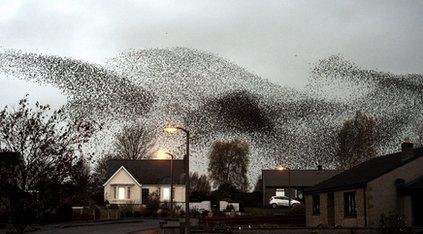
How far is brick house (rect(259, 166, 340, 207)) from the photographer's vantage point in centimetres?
9225

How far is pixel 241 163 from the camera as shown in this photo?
11488 cm

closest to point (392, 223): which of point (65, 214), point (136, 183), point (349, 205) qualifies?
point (349, 205)

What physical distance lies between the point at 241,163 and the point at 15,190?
9807 centimetres

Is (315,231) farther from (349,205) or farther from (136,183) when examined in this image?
(136,183)

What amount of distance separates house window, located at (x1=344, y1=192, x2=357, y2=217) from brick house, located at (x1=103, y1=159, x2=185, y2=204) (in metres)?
42.3

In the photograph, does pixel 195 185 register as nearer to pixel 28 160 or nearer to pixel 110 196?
pixel 110 196

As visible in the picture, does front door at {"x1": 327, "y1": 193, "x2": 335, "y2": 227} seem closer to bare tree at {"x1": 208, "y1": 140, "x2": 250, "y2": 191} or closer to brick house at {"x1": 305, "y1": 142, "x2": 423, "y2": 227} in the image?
brick house at {"x1": 305, "y1": 142, "x2": 423, "y2": 227}

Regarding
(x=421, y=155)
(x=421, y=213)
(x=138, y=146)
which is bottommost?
(x=421, y=213)

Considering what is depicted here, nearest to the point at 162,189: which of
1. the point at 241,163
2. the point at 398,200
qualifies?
the point at 241,163

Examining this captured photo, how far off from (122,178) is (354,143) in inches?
1269

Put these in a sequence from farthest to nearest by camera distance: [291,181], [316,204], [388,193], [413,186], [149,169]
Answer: [291,181] < [149,169] < [316,204] < [388,193] < [413,186]

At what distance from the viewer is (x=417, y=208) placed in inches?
1336

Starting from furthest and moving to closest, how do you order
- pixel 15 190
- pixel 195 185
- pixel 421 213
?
pixel 195 185 → pixel 421 213 → pixel 15 190

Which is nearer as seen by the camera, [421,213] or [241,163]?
[421,213]
